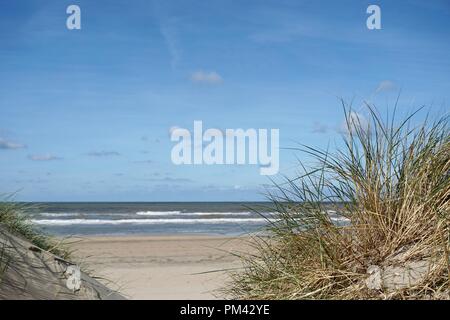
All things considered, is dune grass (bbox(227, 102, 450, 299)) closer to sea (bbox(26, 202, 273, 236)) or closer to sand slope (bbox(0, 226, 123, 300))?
sand slope (bbox(0, 226, 123, 300))

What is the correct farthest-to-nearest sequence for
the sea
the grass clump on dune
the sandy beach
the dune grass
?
the sea < the sandy beach < the grass clump on dune < the dune grass

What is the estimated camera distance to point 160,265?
11812mm

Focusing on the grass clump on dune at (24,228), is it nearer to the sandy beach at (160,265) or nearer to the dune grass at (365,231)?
the sandy beach at (160,265)

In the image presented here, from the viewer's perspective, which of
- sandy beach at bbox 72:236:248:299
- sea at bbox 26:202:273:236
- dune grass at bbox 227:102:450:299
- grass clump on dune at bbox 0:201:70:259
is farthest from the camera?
sea at bbox 26:202:273:236

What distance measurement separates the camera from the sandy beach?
768cm

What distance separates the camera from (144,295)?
756 centimetres

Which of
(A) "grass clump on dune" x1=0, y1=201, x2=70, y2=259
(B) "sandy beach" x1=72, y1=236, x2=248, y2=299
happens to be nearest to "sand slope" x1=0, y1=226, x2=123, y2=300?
(A) "grass clump on dune" x1=0, y1=201, x2=70, y2=259

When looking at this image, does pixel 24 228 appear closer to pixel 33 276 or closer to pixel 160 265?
pixel 33 276

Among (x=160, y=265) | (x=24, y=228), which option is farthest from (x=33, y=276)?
(x=160, y=265)

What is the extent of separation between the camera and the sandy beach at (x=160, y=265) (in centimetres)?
768

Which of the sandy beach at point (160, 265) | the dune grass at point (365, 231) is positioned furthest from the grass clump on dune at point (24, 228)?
the dune grass at point (365, 231)
